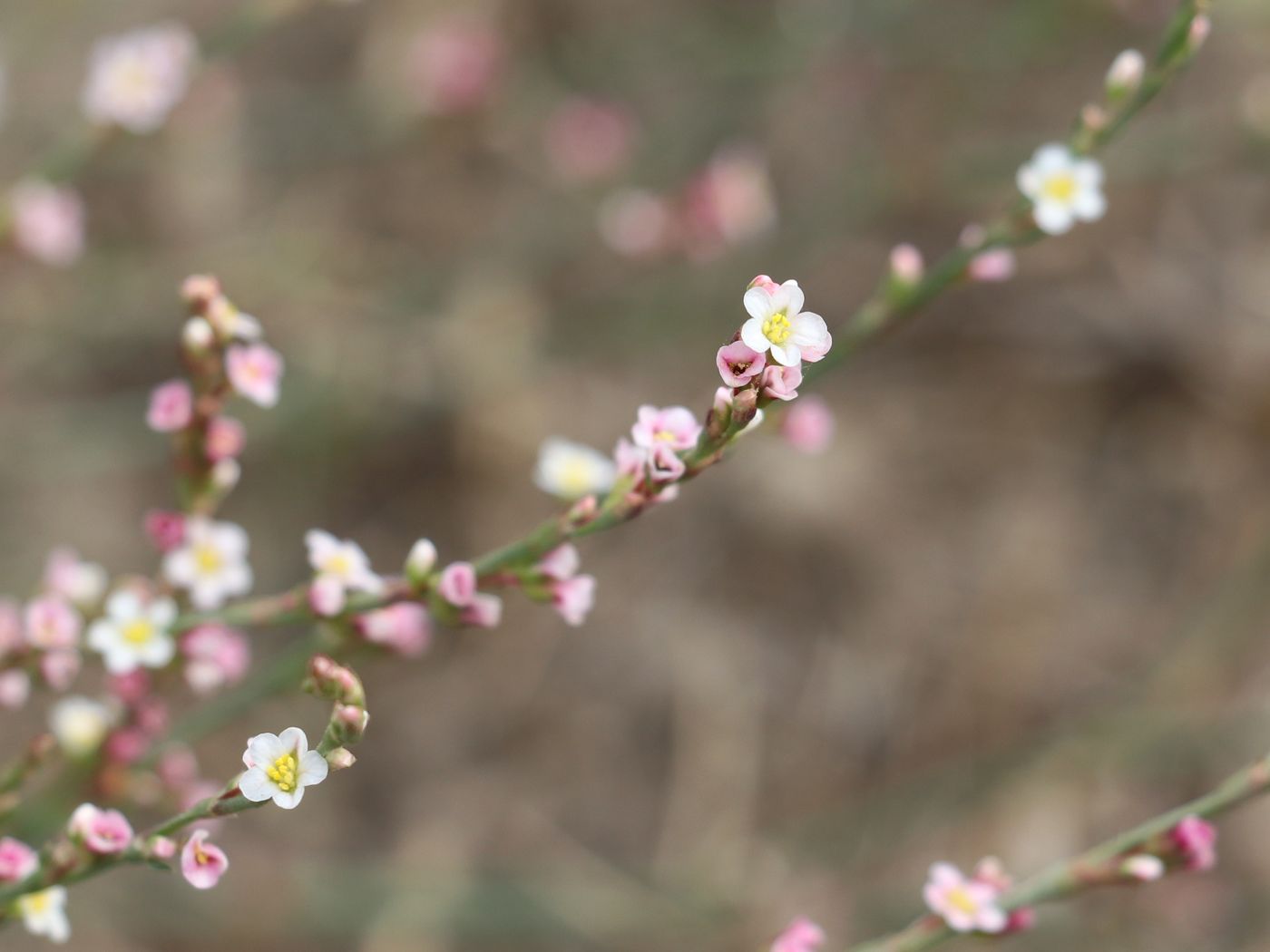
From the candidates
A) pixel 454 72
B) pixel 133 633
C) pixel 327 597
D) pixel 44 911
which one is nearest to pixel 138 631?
pixel 133 633

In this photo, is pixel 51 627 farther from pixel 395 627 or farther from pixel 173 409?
pixel 395 627

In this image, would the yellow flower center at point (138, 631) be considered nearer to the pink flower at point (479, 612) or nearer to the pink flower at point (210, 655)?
the pink flower at point (210, 655)

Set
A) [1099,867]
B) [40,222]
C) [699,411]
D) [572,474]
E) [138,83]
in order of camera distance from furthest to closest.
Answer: [699,411] < [40,222] < [138,83] < [572,474] < [1099,867]

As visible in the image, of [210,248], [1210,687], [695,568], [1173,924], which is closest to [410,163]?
[210,248]

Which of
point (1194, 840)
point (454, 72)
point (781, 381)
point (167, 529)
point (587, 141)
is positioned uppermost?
point (454, 72)

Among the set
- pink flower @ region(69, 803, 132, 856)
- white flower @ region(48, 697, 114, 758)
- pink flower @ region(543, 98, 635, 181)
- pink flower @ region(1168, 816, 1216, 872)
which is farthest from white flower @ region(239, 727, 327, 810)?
pink flower @ region(543, 98, 635, 181)

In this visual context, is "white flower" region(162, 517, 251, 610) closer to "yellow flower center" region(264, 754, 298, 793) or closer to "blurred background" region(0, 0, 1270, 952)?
"yellow flower center" region(264, 754, 298, 793)

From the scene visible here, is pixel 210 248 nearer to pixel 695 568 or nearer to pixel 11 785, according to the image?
pixel 695 568

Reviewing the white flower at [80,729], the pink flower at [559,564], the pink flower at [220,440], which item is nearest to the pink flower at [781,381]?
the pink flower at [559,564]
